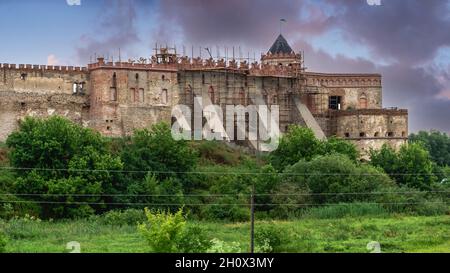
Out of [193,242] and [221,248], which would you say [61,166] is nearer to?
[193,242]

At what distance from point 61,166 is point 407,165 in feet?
60.2

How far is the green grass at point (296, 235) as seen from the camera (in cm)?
3569

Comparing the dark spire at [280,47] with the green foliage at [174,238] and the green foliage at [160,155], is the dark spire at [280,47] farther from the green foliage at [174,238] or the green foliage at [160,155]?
the green foliage at [174,238]

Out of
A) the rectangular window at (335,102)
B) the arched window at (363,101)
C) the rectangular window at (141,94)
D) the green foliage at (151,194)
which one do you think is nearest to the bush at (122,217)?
the green foliage at (151,194)

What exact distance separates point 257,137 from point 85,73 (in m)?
9.45

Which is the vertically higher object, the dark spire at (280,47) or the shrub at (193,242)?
the dark spire at (280,47)

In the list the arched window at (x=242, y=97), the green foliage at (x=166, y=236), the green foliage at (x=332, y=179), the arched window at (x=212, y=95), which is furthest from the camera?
the arched window at (x=242, y=97)

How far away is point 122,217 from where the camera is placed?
140 feet

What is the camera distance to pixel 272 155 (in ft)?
175

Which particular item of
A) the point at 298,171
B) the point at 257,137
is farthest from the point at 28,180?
the point at 257,137

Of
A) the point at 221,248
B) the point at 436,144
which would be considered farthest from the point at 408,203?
the point at 436,144

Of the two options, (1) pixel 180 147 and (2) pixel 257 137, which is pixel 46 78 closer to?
(1) pixel 180 147

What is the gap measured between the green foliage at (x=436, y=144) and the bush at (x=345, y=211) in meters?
40.2

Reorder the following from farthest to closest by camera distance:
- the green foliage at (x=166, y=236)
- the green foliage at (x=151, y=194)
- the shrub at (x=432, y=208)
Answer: the shrub at (x=432, y=208), the green foliage at (x=151, y=194), the green foliage at (x=166, y=236)
